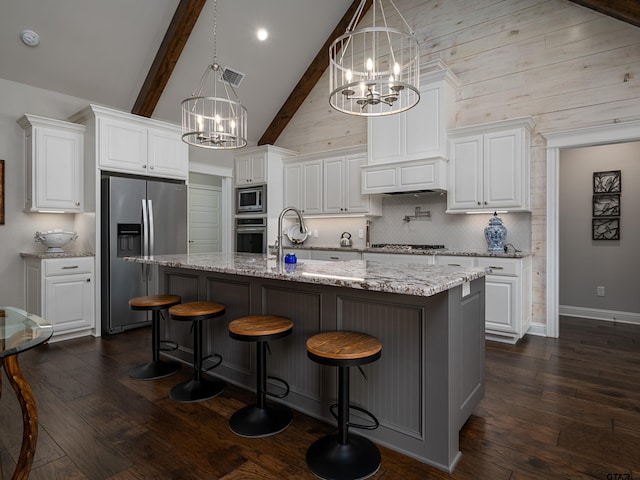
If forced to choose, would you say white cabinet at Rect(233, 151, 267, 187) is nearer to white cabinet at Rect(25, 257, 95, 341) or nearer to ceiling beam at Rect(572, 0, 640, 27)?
white cabinet at Rect(25, 257, 95, 341)

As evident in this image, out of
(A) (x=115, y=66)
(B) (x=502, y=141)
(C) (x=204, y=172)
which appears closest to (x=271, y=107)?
(C) (x=204, y=172)

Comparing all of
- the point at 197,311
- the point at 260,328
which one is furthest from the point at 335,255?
the point at 260,328

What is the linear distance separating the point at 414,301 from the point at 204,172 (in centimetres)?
489

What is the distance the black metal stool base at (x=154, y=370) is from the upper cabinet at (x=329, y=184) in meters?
3.09

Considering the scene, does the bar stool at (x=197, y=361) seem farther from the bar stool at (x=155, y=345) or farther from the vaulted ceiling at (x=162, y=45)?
the vaulted ceiling at (x=162, y=45)

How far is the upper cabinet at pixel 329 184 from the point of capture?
205 inches

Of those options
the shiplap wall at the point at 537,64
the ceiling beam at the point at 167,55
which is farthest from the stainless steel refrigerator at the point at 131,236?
the shiplap wall at the point at 537,64

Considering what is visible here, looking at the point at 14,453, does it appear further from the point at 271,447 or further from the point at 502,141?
the point at 502,141

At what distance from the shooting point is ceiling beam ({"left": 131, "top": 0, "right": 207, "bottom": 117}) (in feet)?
13.4

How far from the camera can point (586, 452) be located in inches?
75.9

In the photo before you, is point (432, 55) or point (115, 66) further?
point (432, 55)

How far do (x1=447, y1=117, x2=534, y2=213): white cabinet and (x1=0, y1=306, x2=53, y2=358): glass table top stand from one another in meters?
3.92

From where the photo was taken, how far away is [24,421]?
154 cm

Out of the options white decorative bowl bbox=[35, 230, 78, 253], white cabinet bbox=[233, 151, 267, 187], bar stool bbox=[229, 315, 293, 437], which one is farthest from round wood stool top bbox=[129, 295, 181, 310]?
white cabinet bbox=[233, 151, 267, 187]
